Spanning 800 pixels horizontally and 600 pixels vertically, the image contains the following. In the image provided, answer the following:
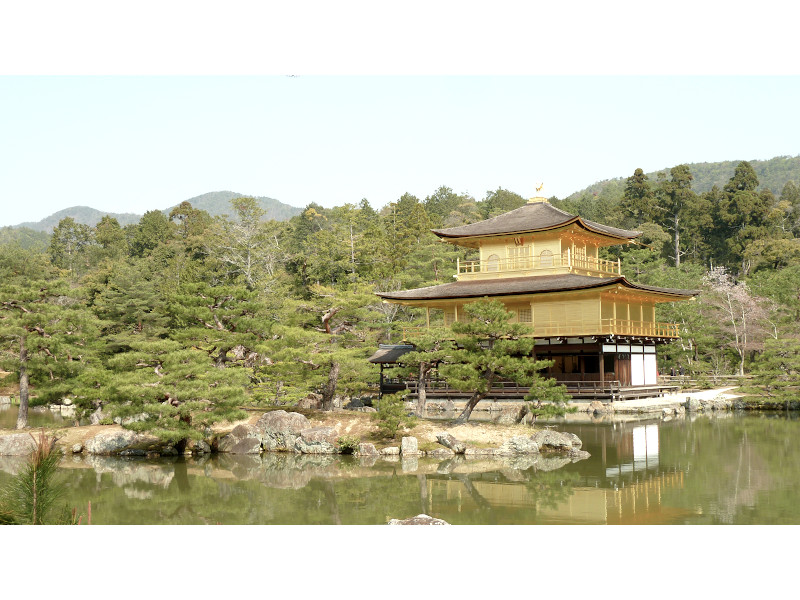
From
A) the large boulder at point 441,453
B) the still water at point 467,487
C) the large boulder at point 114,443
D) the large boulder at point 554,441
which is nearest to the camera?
the still water at point 467,487

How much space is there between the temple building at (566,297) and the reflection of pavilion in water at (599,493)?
10.4 metres

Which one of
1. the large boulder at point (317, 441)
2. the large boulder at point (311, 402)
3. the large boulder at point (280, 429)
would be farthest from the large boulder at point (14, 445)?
the large boulder at point (311, 402)

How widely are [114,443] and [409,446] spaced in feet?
21.4

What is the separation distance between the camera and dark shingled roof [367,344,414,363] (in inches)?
1034

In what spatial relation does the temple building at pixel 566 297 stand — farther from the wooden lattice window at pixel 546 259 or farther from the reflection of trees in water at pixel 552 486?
the reflection of trees in water at pixel 552 486

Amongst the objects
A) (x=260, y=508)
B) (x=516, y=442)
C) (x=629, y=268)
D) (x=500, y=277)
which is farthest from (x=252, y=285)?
(x=260, y=508)

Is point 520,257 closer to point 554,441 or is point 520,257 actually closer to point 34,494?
point 554,441

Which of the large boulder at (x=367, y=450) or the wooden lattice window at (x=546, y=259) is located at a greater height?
the wooden lattice window at (x=546, y=259)

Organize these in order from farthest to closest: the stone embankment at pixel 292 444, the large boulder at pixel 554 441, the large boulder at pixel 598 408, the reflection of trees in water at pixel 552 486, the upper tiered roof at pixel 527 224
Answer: the upper tiered roof at pixel 527 224
the large boulder at pixel 598 408
the large boulder at pixel 554 441
the stone embankment at pixel 292 444
the reflection of trees in water at pixel 552 486

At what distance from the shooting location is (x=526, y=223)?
29.1 metres

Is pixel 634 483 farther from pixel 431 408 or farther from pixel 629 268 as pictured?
pixel 629 268

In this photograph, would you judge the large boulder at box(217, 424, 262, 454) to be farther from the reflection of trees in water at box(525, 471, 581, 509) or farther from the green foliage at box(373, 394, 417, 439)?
the reflection of trees in water at box(525, 471, 581, 509)

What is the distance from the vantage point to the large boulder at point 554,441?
16516mm

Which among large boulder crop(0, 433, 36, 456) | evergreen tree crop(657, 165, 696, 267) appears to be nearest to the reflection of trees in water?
large boulder crop(0, 433, 36, 456)
